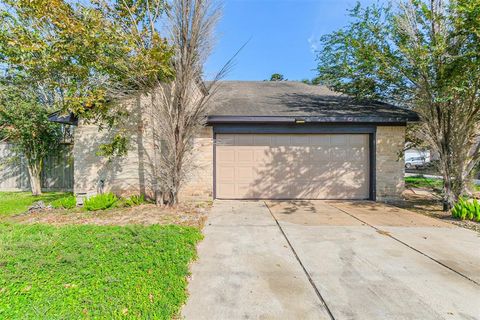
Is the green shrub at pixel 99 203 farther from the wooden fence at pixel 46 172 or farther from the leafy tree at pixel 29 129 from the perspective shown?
the leafy tree at pixel 29 129

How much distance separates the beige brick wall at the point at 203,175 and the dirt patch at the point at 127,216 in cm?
85

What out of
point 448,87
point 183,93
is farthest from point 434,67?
point 183,93

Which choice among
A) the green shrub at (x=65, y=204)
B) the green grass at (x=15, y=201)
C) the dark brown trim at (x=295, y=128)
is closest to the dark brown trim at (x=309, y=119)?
the dark brown trim at (x=295, y=128)

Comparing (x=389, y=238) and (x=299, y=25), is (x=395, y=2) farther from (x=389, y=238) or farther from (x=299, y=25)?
(x=389, y=238)

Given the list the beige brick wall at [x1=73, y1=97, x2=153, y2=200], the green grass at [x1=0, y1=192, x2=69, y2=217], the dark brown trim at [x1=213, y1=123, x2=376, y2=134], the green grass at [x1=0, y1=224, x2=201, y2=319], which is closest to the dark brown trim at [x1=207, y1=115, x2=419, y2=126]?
the dark brown trim at [x1=213, y1=123, x2=376, y2=134]

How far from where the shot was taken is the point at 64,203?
19.9 ft

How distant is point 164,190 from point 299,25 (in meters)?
9.24

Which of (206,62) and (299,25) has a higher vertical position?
(299,25)

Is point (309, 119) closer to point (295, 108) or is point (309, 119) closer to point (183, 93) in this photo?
point (295, 108)

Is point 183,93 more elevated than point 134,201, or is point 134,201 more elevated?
point 183,93

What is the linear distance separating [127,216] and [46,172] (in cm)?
608

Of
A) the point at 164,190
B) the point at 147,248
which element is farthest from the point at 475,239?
the point at 164,190

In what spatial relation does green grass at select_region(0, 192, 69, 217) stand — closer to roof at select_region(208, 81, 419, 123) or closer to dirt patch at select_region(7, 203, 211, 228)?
dirt patch at select_region(7, 203, 211, 228)

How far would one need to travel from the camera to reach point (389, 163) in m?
7.07
